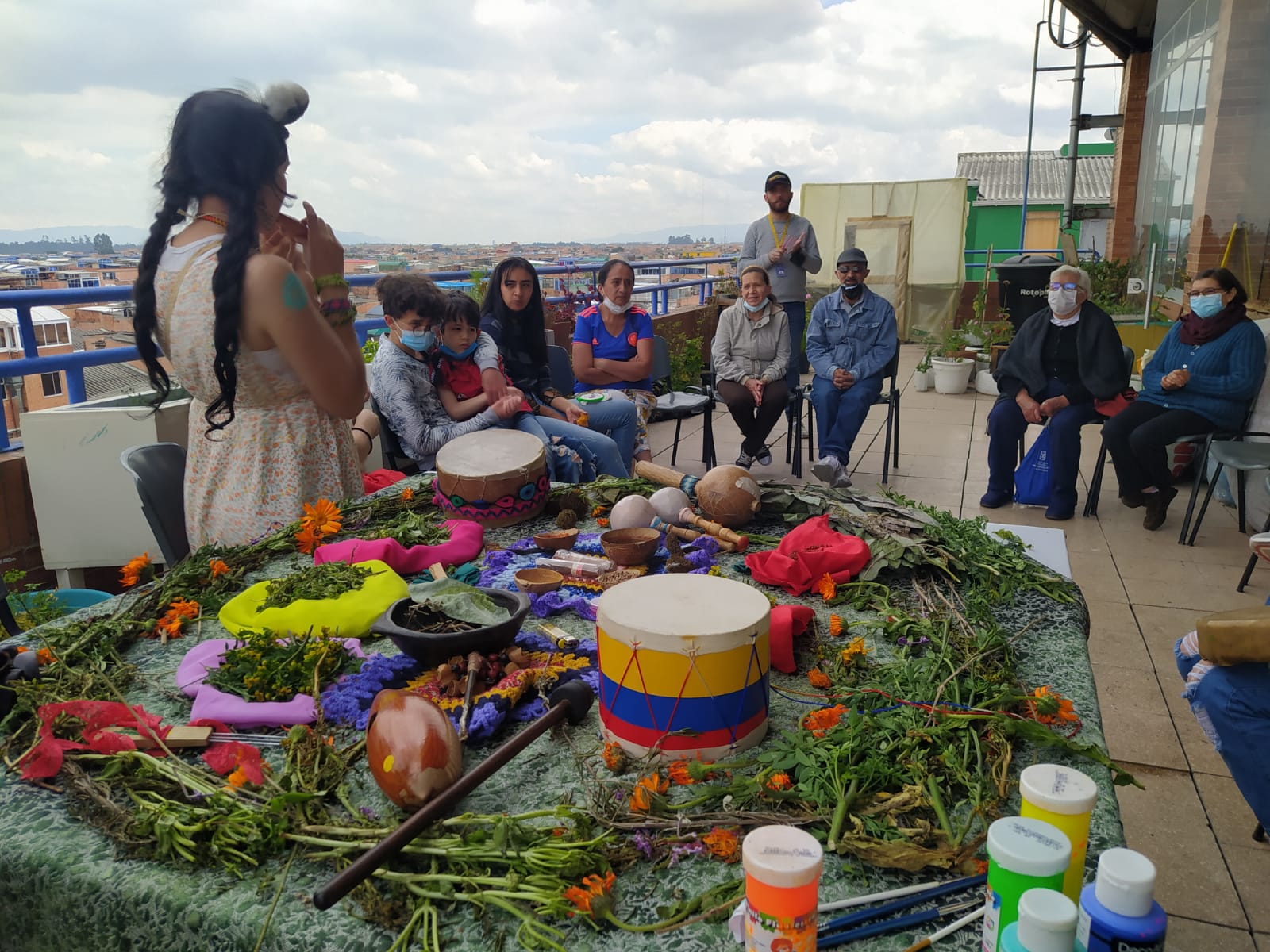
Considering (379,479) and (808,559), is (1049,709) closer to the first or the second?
(808,559)

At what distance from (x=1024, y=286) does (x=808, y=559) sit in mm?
8044

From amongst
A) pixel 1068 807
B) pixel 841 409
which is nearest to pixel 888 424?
pixel 841 409

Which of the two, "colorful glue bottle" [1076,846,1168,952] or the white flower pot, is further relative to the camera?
the white flower pot

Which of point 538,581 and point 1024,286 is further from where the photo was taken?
point 1024,286

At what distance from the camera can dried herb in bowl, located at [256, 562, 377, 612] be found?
168cm

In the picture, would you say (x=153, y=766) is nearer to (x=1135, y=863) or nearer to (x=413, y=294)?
(x=1135, y=863)

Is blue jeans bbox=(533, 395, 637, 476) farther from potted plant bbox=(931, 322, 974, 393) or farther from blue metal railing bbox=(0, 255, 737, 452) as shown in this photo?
potted plant bbox=(931, 322, 974, 393)

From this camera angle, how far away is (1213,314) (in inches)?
187

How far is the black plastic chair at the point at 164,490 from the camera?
241 centimetres

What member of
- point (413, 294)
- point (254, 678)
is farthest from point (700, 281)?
point (254, 678)

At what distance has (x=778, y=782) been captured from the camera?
3.59 ft

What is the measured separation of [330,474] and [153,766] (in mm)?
1266

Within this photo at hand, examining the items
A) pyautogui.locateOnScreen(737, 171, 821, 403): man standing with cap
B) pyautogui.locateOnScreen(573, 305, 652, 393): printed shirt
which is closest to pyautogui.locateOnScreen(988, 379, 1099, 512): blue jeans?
pyautogui.locateOnScreen(573, 305, 652, 393): printed shirt

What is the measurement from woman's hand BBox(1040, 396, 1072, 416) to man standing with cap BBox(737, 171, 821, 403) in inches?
108
